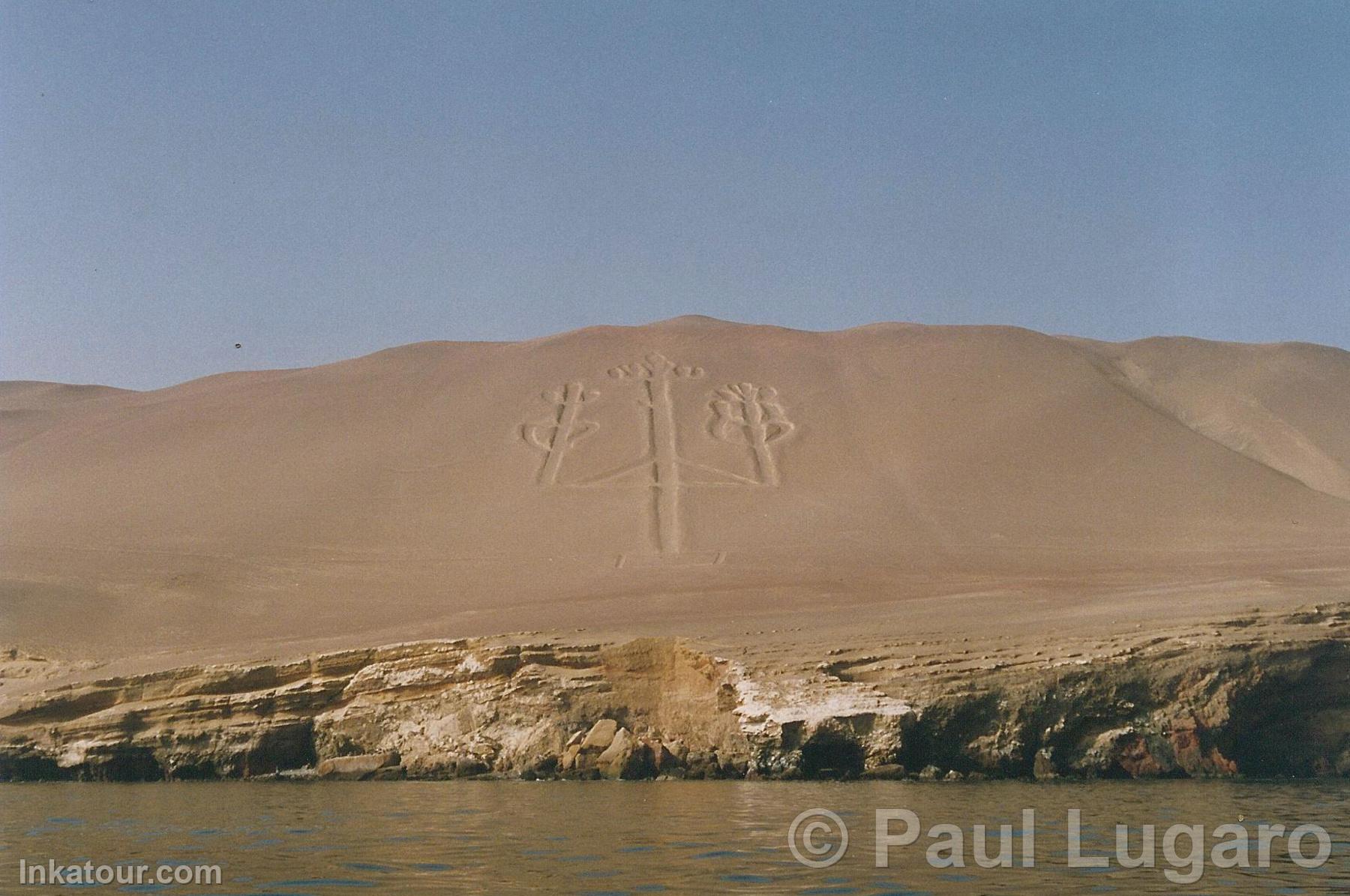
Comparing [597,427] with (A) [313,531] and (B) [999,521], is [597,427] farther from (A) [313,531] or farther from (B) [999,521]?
(B) [999,521]

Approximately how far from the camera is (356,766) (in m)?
19.5

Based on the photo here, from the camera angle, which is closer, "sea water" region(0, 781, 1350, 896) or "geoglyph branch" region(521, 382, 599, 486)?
"sea water" region(0, 781, 1350, 896)

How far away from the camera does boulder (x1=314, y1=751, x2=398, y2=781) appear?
19469 mm

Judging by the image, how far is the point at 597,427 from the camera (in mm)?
39219

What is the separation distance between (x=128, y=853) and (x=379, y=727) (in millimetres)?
7973

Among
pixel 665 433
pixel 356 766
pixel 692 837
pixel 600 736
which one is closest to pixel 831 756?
pixel 600 736

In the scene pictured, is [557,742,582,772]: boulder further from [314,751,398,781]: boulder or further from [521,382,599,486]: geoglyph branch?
[521,382,599,486]: geoglyph branch

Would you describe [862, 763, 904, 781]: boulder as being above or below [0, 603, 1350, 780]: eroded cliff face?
below

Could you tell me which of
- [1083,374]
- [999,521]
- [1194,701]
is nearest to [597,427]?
[999,521]
